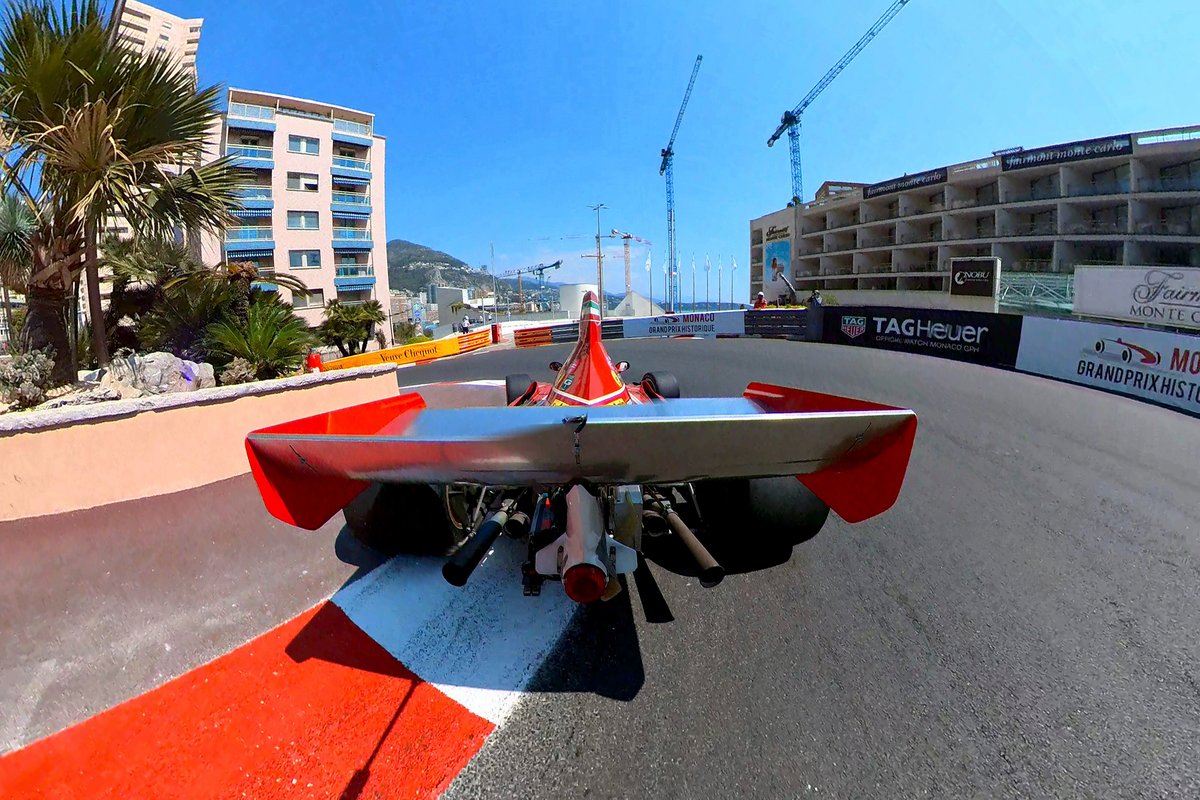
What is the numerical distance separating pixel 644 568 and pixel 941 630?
5.87 ft

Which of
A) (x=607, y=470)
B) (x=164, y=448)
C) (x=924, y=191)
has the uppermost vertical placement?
(x=924, y=191)

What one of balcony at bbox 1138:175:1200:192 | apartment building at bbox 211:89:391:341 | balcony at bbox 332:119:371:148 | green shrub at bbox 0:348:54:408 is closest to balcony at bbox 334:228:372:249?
apartment building at bbox 211:89:391:341

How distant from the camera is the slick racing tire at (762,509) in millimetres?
2785

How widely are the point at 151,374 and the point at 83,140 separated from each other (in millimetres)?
2106

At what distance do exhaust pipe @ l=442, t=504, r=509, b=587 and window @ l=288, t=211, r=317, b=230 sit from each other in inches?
1931

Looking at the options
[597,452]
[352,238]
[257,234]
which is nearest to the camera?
[597,452]

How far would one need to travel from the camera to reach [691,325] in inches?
974

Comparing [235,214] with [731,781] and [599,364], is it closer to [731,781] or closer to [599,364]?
[599,364]

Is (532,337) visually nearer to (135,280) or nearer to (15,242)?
(135,280)

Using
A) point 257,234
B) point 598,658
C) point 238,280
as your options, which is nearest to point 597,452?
point 598,658

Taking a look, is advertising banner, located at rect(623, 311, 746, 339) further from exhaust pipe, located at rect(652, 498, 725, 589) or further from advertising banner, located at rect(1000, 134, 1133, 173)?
advertising banner, located at rect(1000, 134, 1133, 173)

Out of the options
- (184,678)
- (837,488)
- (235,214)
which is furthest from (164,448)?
(837,488)

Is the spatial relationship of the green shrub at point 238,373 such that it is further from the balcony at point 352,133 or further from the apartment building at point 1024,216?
the balcony at point 352,133

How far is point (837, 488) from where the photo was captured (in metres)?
2.37
